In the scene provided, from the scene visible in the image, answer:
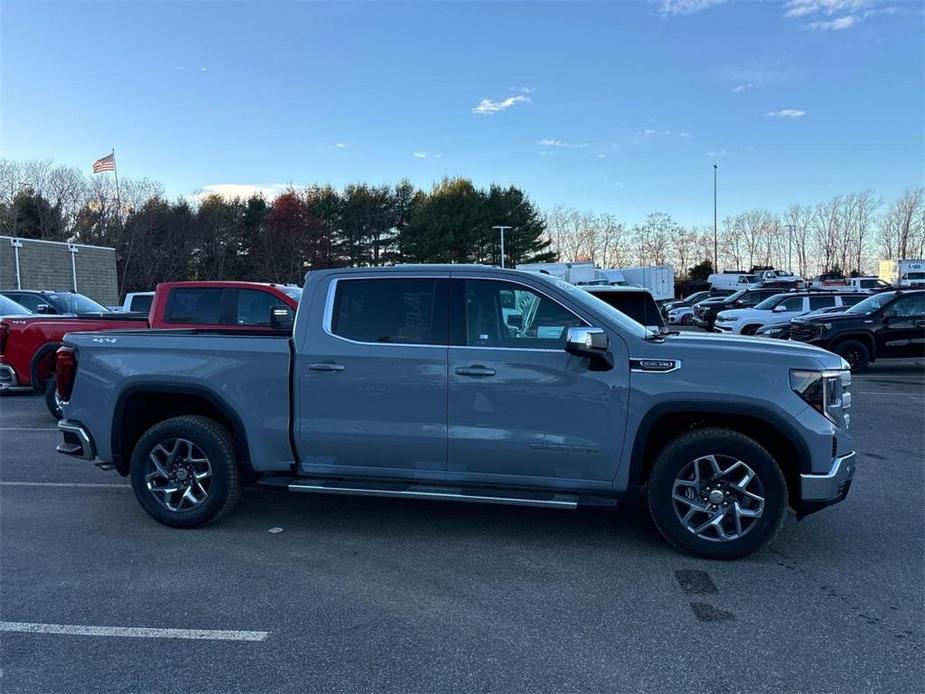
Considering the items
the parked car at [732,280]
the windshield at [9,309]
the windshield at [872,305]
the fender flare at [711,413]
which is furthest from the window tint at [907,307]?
the parked car at [732,280]

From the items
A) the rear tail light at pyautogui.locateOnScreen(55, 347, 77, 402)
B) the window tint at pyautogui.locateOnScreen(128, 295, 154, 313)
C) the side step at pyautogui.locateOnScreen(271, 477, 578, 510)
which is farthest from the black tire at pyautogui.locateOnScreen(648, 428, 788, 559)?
the window tint at pyautogui.locateOnScreen(128, 295, 154, 313)

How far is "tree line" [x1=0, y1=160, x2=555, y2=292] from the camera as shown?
42.5 m

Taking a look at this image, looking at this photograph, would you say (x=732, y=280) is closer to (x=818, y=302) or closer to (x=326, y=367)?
(x=818, y=302)

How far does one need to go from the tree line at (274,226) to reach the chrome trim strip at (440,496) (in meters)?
43.7

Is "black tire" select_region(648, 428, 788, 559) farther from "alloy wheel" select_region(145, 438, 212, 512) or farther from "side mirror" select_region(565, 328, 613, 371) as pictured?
"alloy wheel" select_region(145, 438, 212, 512)

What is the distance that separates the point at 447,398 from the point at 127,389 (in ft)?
8.13

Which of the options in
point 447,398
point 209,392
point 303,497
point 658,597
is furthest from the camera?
point 303,497

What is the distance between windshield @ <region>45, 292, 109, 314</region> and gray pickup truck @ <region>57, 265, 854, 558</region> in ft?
37.9

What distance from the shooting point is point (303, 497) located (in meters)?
5.89

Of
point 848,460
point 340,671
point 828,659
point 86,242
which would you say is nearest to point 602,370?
point 848,460

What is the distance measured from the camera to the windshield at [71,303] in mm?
15203

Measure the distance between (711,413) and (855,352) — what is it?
481 inches

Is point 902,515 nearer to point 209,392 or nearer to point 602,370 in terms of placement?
point 602,370

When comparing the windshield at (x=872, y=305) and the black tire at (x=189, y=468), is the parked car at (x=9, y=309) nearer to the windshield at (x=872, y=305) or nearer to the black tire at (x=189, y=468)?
the black tire at (x=189, y=468)
